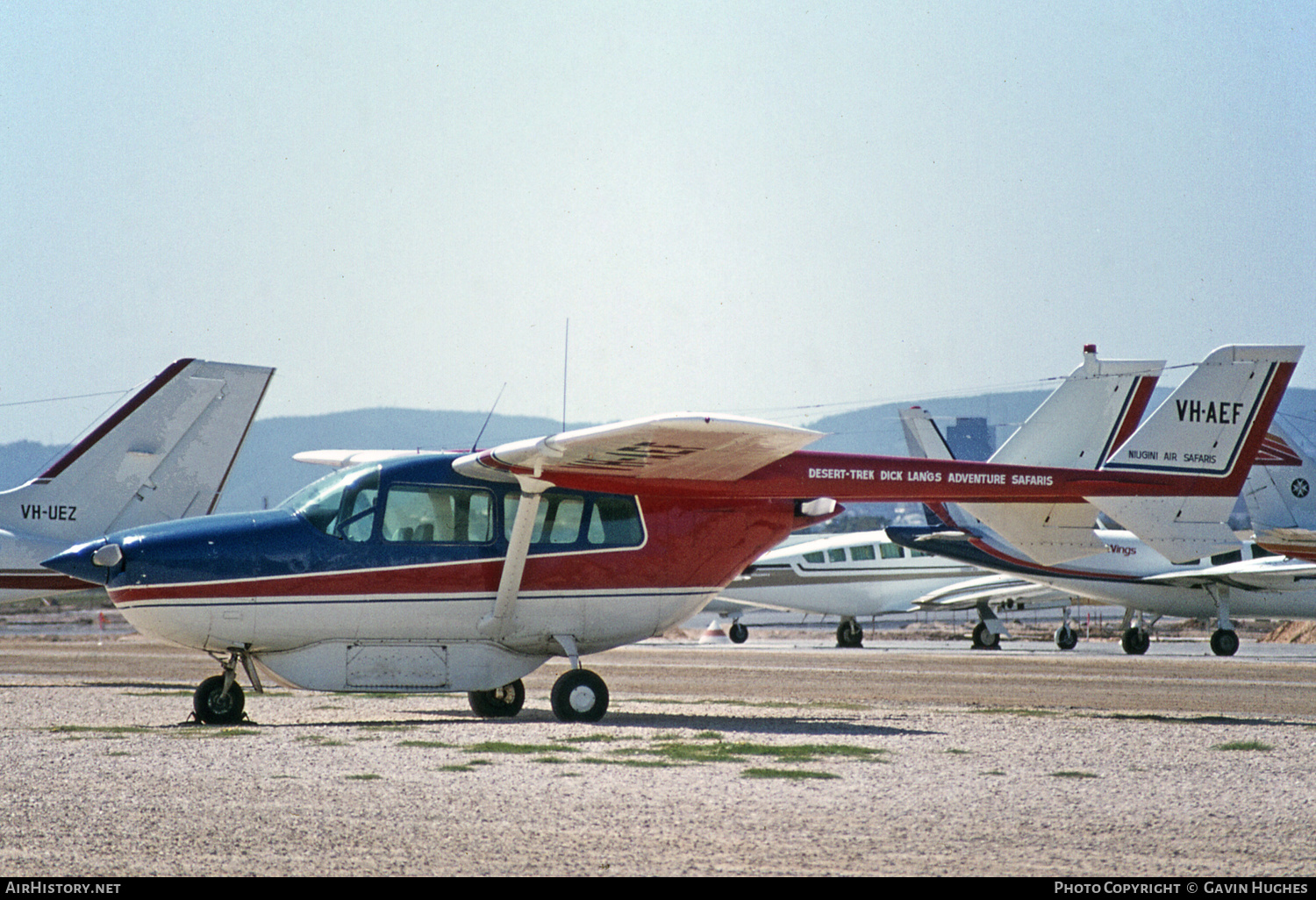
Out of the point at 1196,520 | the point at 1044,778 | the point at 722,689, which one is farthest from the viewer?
the point at 722,689

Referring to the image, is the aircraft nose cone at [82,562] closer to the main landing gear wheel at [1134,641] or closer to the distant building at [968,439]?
the main landing gear wheel at [1134,641]

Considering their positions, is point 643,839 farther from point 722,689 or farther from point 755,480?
point 722,689

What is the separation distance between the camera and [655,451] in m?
11.1

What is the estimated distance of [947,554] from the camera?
32.0 m

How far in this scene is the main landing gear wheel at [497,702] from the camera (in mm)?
12977

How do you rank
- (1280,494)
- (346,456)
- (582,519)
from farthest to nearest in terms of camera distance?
(1280,494) < (346,456) < (582,519)

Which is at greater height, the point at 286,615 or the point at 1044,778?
the point at 286,615

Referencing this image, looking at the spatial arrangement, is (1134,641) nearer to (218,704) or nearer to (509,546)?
(509,546)

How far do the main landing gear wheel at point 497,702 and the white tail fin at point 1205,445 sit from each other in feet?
20.7

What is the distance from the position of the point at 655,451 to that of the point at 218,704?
4.60 metres

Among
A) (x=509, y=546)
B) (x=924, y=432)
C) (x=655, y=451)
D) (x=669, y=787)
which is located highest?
(x=924, y=432)

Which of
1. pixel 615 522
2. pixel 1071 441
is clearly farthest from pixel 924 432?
pixel 615 522
